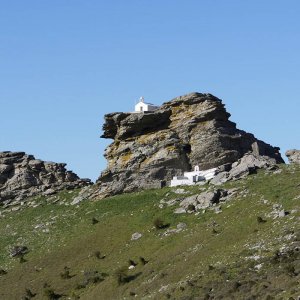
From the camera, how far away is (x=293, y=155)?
116m

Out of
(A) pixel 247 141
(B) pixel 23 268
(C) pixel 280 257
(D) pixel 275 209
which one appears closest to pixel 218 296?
(C) pixel 280 257

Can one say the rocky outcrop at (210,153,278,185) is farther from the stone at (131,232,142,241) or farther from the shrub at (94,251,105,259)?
the shrub at (94,251,105,259)

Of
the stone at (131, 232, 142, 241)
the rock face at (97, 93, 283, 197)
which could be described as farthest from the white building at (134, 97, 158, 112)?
the stone at (131, 232, 142, 241)

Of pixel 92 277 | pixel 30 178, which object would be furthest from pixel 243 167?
pixel 30 178

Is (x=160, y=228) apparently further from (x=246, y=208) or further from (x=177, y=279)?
(x=177, y=279)

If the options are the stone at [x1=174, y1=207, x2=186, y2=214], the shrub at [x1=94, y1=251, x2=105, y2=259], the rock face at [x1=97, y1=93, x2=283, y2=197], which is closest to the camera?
the shrub at [x1=94, y1=251, x2=105, y2=259]

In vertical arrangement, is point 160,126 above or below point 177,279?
above

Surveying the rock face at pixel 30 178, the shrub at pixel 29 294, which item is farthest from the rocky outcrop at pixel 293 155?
the shrub at pixel 29 294

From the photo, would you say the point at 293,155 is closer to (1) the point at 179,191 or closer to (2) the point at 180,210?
(1) the point at 179,191

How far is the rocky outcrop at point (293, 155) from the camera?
370ft

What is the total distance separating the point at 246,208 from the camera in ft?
288

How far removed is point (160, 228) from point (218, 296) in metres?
30.0

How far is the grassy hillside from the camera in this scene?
6694 cm

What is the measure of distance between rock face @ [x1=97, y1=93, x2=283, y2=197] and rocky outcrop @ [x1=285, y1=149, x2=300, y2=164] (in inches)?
115
